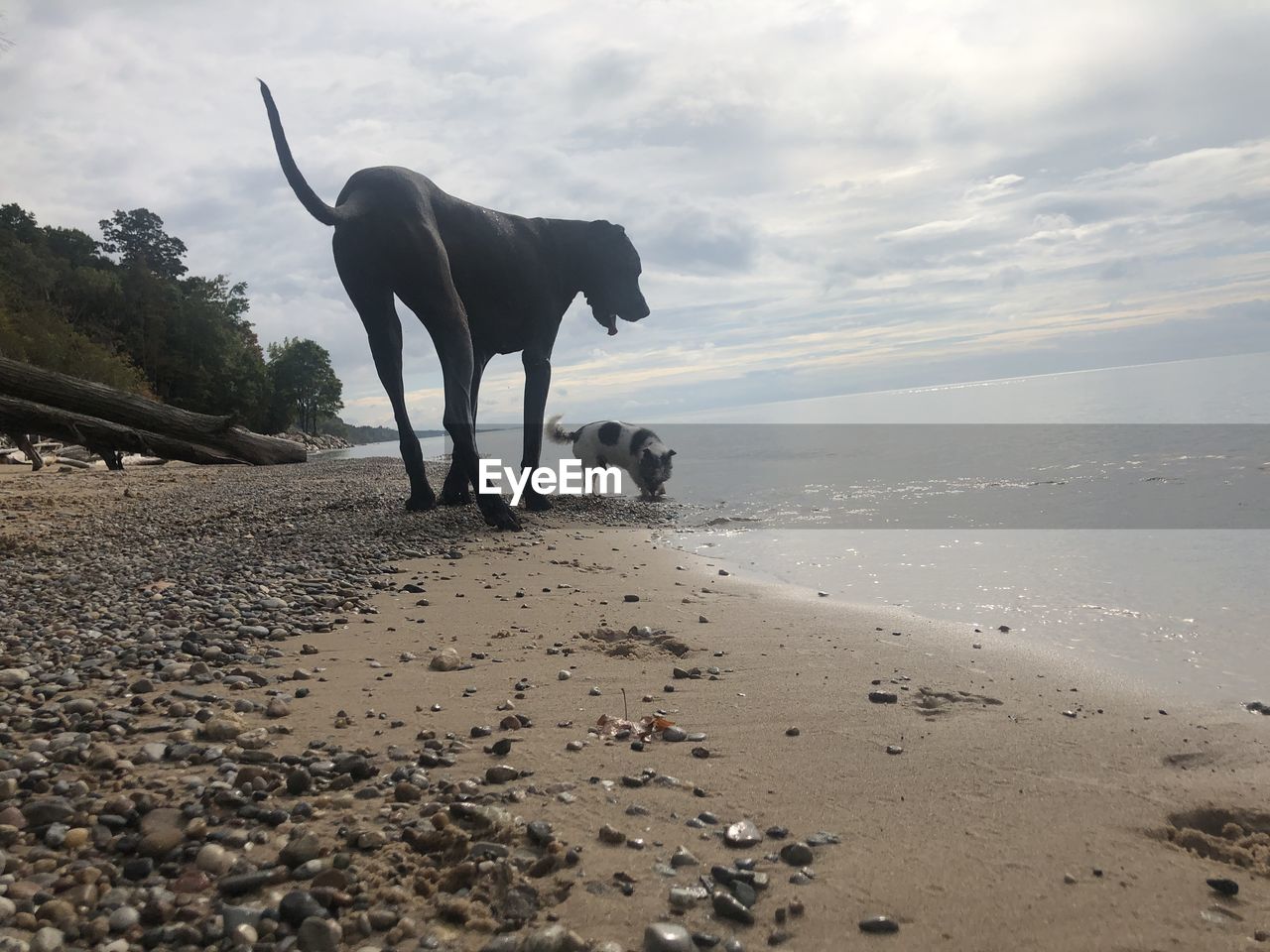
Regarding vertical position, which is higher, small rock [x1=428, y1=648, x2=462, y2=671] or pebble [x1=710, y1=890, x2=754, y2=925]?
small rock [x1=428, y1=648, x2=462, y2=671]

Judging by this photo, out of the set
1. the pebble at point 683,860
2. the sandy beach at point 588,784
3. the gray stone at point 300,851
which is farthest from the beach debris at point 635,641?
the gray stone at point 300,851

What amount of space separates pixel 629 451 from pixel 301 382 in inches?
2310

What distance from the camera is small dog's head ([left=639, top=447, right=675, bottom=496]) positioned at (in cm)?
Result: 1281

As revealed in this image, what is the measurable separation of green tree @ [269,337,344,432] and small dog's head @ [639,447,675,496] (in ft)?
192

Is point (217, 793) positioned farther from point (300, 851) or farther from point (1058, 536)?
point (1058, 536)

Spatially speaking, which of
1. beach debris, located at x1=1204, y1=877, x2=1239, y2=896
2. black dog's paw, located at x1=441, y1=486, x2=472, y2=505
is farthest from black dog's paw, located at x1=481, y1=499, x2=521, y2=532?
beach debris, located at x1=1204, y1=877, x2=1239, y2=896

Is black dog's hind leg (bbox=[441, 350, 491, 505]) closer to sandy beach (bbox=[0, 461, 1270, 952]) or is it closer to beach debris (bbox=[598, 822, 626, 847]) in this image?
sandy beach (bbox=[0, 461, 1270, 952])

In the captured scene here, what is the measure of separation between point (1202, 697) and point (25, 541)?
29.7 ft

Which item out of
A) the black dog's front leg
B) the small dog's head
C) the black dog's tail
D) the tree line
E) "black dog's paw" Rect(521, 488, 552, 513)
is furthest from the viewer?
the tree line

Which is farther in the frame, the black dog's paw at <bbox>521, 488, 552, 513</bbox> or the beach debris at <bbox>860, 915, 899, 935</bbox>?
the black dog's paw at <bbox>521, 488, 552, 513</bbox>

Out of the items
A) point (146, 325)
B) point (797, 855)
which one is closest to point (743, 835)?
point (797, 855)

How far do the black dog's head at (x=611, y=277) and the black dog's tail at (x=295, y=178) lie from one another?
369 cm

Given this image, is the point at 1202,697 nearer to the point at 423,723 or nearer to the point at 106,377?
the point at 423,723

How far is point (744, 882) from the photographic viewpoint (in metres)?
1.87
